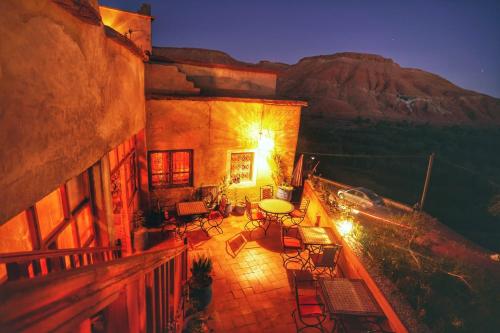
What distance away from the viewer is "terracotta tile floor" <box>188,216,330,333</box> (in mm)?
5852

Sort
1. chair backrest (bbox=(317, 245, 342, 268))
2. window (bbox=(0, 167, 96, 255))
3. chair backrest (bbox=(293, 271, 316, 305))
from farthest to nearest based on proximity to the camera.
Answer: chair backrest (bbox=(317, 245, 342, 268)) → chair backrest (bbox=(293, 271, 316, 305)) → window (bbox=(0, 167, 96, 255))

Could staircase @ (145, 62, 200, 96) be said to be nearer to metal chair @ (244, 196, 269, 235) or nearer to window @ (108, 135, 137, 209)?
window @ (108, 135, 137, 209)

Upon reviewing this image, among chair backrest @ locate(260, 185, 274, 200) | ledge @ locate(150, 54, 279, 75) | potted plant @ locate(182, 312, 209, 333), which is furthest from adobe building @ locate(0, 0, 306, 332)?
chair backrest @ locate(260, 185, 274, 200)

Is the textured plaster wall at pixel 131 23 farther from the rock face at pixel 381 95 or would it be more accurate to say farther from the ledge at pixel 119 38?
the rock face at pixel 381 95

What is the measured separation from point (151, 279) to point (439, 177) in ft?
97.6

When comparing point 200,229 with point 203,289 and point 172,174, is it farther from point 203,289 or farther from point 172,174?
point 203,289

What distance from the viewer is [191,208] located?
8.99m

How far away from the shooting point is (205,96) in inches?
364

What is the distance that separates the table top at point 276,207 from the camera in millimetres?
8855

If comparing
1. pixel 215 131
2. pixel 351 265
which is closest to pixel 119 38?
pixel 215 131

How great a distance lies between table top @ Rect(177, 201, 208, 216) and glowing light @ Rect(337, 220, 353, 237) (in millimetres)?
4204

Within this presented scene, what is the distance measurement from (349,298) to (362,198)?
11624 millimetres

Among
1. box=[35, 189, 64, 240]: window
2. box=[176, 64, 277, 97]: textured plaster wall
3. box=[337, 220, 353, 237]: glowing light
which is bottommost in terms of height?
box=[337, 220, 353, 237]: glowing light

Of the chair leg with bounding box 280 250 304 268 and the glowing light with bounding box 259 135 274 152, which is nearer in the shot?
the chair leg with bounding box 280 250 304 268
